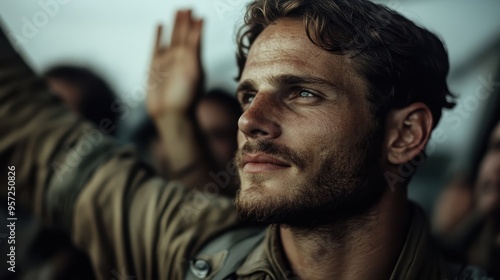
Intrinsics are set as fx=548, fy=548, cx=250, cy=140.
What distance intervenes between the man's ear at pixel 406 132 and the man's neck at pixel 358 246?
0.25 ft

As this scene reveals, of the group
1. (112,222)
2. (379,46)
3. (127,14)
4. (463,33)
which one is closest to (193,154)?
(112,222)

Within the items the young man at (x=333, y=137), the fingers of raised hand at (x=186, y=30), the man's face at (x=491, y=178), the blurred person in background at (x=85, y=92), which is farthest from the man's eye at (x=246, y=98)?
the man's face at (x=491, y=178)

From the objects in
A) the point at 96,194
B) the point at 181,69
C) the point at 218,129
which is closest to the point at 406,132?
the point at 218,129

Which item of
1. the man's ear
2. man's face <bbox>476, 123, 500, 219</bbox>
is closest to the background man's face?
the man's ear

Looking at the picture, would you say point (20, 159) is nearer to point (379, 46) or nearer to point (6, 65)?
point (6, 65)

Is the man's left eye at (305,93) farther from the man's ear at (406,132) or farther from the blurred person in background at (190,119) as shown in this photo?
the blurred person in background at (190,119)

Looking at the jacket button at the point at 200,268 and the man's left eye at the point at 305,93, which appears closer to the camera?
the man's left eye at the point at 305,93

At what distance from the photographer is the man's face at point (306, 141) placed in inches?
35.4

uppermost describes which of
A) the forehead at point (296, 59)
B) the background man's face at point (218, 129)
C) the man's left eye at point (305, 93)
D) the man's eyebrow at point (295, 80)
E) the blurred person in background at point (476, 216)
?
the forehead at point (296, 59)

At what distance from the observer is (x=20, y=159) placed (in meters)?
1.15

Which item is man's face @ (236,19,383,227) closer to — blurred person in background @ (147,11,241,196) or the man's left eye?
the man's left eye

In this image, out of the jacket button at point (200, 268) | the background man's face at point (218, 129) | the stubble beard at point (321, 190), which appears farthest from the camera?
the background man's face at point (218, 129)

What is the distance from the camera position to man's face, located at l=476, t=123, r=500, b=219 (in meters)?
1.04

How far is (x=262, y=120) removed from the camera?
90cm
